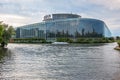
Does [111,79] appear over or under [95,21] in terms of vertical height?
under

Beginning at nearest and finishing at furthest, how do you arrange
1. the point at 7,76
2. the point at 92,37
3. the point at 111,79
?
the point at 111,79
the point at 7,76
the point at 92,37

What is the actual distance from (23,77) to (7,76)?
4.77 feet

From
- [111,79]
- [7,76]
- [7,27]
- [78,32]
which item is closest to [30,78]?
[7,76]

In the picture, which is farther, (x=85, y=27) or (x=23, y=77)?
(x=85, y=27)

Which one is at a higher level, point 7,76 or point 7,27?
point 7,27

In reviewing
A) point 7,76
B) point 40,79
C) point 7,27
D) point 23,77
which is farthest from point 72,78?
point 7,27

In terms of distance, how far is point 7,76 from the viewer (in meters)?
22.4

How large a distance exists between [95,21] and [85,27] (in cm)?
942

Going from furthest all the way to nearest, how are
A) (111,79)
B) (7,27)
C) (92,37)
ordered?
(92,37)
(7,27)
(111,79)

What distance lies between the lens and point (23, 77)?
22047mm

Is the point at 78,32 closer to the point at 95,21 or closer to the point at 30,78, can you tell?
the point at 95,21

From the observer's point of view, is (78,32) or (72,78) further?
(78,32)

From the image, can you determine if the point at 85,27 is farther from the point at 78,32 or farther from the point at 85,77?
the point at 85,77

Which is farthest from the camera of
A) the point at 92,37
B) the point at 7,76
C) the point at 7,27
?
the point at 92,37
